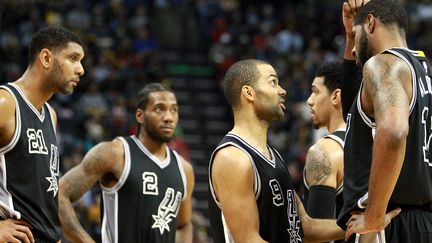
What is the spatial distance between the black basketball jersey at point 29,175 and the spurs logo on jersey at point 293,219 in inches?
72.6

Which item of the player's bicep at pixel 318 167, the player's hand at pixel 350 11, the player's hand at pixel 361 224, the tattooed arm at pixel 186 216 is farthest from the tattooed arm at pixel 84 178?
the player's hand at pixel 361 224

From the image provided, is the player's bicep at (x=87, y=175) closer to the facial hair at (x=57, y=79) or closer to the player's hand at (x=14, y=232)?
the facial hair at (x=57, y=79)

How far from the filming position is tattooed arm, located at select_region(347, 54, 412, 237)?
435 centimetres

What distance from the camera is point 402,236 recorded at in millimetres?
4676

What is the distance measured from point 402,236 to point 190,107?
14.7 m

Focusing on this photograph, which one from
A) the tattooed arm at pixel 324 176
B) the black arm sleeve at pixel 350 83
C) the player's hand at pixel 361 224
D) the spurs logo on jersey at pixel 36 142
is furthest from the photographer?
the spurs logo on jersey at pixel 36 142

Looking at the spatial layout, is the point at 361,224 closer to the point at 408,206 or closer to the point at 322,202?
the point at 408,206

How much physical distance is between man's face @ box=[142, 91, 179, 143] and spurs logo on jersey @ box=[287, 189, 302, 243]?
209cm

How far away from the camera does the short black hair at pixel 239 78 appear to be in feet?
18.5

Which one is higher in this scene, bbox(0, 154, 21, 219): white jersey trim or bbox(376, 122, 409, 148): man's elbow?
bbox(376, 122, 409, 148): man's elbow

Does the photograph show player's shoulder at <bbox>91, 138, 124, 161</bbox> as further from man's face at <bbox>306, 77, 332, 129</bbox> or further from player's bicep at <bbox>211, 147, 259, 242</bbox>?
player's bicep at <bbox>211, 147, 259, 242</bbox>

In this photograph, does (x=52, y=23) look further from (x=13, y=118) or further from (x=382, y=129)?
(x=382, y=129)

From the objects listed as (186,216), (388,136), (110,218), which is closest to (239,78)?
(388,136)

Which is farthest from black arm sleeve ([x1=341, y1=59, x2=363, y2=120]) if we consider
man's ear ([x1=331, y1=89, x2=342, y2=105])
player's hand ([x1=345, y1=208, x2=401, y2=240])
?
player's hand ([x1=345, y1=208, x2=401, y2=240])
